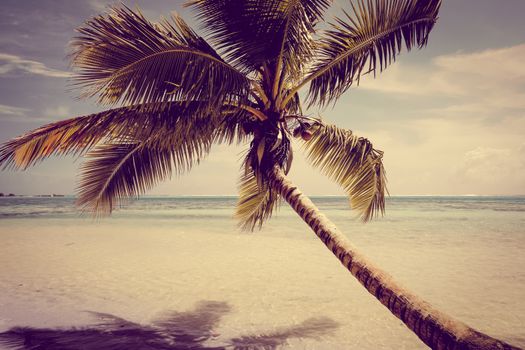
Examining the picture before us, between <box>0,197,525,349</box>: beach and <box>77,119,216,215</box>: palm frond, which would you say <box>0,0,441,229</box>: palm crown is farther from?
<box>0,197,525,349</box>: beach

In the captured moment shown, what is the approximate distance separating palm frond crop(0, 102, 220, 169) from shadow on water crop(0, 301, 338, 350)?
7.69 ft

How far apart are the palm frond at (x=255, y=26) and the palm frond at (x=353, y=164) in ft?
4.90

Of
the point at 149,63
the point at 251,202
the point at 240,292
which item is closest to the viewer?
the point at 149,63

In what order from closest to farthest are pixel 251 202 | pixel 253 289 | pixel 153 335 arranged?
1. pixel 153 335
2. pixel 251 202
3. pixel 253 289

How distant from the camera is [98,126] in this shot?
4348mm

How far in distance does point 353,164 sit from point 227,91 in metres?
2.36

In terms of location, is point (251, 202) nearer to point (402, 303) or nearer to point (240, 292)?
point (240, 292)

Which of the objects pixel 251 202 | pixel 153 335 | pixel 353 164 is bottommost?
pixel 153 335

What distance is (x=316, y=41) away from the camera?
5059 millimetres

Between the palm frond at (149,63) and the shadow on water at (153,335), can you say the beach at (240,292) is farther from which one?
the palm frond at (149,63)

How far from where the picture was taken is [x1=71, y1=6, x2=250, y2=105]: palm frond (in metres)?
3.89

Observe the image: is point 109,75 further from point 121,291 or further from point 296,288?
point 296,288

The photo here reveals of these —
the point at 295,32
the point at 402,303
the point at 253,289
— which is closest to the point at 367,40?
the point at 295,32

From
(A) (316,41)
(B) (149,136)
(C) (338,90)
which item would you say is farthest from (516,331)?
(B) (149,136)
